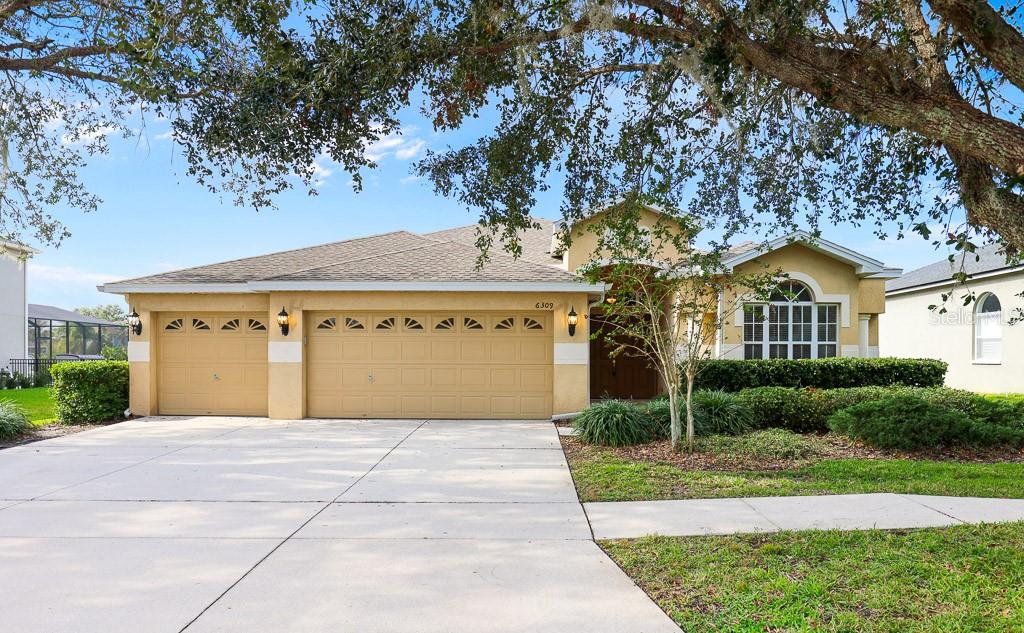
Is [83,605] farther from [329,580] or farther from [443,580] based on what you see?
[443,580]

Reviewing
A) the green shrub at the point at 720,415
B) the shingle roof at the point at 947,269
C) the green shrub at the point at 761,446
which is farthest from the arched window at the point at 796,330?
the green shrub at the point at 761,446

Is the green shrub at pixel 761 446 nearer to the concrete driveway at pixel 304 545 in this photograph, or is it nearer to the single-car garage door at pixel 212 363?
the concrete driveway at pixel 304 545

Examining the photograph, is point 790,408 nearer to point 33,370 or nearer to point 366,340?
point 366,340

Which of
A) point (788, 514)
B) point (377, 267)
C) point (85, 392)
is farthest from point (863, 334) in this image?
point (85, 392)

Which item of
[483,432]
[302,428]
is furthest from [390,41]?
[302,428]

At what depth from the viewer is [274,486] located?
6992 mm

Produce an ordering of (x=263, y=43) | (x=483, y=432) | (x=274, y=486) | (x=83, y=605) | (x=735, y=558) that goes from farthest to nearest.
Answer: (x=483, y=432) < (x=274, y=486) < (x=263, y=43) < (x=735, y=558) < (x=83, y=605)

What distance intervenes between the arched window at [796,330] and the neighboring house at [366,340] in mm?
1826

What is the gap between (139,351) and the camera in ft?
42.4

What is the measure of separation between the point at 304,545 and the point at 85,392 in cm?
1000

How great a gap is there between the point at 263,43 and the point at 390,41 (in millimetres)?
1264

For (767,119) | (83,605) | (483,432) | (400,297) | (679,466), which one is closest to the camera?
(83,605)

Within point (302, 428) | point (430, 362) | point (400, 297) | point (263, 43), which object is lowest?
point (302, 428)

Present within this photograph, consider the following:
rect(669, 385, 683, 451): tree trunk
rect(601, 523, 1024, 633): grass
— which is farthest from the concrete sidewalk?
rect(669, 385, 683, 451): tree trunk
